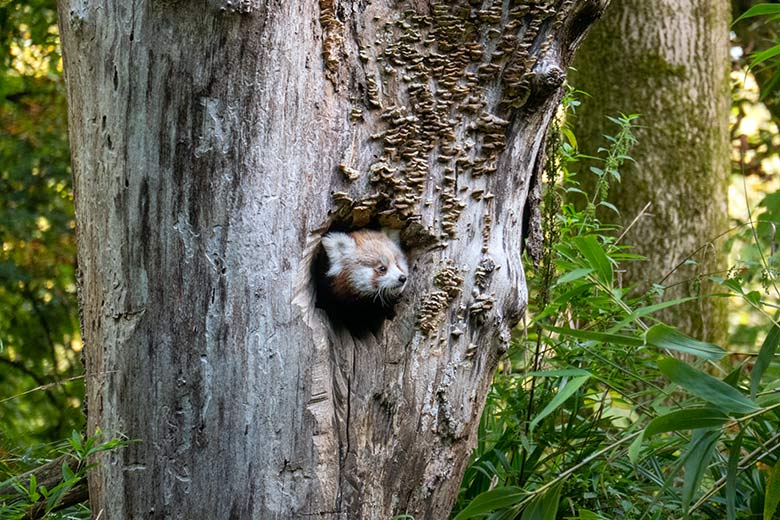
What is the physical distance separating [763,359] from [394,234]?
1.31 m

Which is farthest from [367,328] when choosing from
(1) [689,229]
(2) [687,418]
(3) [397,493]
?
(1) [689,229]

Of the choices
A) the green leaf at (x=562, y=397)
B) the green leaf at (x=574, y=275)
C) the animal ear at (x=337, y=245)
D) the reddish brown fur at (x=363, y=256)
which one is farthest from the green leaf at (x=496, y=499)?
the animal ear at (x=337, y=245)

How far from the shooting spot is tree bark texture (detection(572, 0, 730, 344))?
18.4ft

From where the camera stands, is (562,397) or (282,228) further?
(562,397)

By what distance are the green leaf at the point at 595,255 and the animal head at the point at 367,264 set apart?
67 cm

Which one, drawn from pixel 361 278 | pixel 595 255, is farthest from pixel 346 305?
pixel 595 255

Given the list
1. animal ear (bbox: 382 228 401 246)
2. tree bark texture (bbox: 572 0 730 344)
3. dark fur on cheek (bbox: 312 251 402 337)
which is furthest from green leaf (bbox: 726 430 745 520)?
tree bark texture (bbox: 572 0 730 344)

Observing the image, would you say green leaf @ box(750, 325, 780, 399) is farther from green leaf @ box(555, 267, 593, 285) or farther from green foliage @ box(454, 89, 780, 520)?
green leaf @ box(555, 267, 593, 285)

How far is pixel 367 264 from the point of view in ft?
10.6

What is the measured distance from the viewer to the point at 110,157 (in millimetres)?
2621

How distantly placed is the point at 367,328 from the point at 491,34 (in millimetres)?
1112

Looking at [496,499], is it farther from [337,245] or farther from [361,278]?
[337,245]

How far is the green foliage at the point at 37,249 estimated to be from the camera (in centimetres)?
622

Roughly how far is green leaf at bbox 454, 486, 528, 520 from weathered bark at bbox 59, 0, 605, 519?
0.48ft
